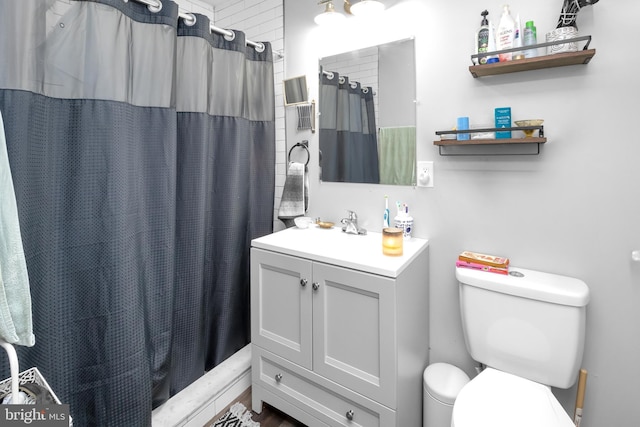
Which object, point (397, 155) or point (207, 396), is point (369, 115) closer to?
point (397, 155)

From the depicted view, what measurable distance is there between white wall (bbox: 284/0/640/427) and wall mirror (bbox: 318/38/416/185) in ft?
0.23

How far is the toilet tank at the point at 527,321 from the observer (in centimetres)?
115

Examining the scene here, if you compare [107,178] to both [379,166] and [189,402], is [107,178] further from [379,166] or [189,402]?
[379,166]

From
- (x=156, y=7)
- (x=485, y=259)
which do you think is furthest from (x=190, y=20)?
(x=485, y=259)

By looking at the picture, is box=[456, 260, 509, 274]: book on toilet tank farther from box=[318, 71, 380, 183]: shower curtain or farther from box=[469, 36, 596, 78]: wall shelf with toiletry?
box=[469, 36, 596, 78]: wall shelf with toiletry

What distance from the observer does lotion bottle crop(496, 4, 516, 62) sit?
1.28 m

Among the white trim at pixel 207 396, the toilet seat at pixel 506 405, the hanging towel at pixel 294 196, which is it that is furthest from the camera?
the hanging towel at pixel 294 196

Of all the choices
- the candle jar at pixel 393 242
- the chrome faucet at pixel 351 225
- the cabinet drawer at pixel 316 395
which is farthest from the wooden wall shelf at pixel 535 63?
the cabinet drawer at pixel 316 395

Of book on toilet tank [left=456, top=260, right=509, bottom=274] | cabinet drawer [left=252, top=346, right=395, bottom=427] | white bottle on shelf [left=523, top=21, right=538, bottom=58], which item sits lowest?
cabinet drawer [left=252, top=346, right=395, bottom=427]

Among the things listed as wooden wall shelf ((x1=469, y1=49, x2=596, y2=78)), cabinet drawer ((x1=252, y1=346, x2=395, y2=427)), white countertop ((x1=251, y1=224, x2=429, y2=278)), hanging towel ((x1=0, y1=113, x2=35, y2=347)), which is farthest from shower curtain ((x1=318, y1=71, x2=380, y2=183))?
hanging towel ((x1=0, y1=113, x2=35, y2=347))

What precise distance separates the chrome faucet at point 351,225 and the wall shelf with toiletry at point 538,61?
87cm

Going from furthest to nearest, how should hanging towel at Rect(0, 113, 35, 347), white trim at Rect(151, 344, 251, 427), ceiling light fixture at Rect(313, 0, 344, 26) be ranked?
ceiling light fixture at Rect(313, 0, 344, 26), white trim at Rect(151, 344, 251, 427), hanging towel at Rect(0, 113, 35, 347)

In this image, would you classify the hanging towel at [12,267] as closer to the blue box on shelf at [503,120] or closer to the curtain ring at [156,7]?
the curtain ring at [156,7]

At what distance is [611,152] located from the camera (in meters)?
1.20
